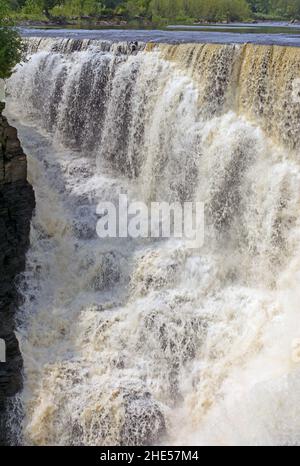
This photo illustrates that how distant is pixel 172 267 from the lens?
12922 millimetres

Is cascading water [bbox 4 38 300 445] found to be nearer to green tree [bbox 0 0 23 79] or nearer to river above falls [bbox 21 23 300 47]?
green tree [bbox 0 0 23 79]

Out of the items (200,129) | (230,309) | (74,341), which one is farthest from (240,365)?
(200,129)

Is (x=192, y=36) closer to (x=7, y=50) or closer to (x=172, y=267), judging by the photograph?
(x=7, y=50)

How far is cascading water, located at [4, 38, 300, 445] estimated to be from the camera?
1073 centimetres

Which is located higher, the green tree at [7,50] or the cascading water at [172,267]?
the green tree at [7,50]

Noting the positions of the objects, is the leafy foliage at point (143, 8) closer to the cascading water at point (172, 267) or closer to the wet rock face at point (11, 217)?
the cascading water at point (172, 267)

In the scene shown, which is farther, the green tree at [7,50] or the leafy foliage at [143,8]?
the leafy foliage at [143,8]

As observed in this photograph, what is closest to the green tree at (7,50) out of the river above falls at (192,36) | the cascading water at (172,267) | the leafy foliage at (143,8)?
the cascading water at (172,267)

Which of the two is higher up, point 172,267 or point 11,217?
point 11,217

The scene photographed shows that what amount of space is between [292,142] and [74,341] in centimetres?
591

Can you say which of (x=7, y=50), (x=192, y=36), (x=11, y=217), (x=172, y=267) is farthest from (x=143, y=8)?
(x=172, y=267)

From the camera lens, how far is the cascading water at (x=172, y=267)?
10727 millimetres

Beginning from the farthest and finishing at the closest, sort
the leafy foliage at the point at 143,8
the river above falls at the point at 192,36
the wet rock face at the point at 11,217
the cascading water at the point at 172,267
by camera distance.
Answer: the leafy foliage at the point at 143,8 < the river above falls at the point at 192,36 < the wet rock face at the point at 11,217 < the cascading water at the point at 172,267

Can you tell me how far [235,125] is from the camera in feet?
44.2
